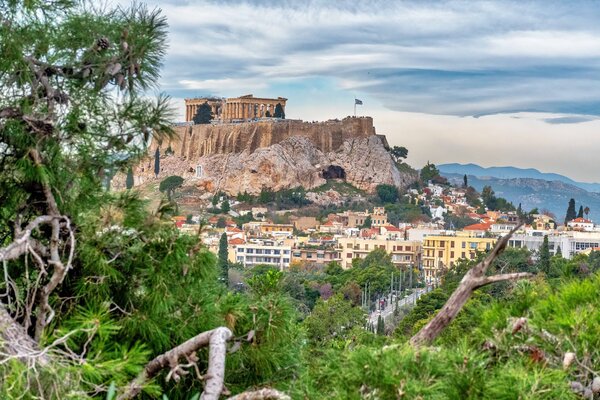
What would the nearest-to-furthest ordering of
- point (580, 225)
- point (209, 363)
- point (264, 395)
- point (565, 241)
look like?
point (264, 395)
point (209, 363)
point (565, 241)
point (580, 225)

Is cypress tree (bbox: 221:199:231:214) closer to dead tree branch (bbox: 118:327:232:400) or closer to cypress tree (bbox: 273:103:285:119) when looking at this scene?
cypress tree (bbox: 273:103:285:119)

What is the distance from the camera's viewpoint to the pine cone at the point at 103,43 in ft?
10.7

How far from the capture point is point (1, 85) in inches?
123

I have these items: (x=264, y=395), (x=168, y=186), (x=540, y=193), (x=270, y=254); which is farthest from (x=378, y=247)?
(x=540, y=193)

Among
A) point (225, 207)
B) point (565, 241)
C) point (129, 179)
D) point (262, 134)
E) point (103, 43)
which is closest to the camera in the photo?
point (103, 43)

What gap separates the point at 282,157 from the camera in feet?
308

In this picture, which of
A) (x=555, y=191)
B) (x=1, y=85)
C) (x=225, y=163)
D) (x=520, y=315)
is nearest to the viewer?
(x=520, y=315)

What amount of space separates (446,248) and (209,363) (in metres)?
62.6

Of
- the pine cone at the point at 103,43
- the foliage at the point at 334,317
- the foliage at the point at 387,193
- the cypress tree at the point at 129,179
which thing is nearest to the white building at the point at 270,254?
the foliage at the point at 387,193

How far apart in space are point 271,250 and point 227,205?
21.2 meters

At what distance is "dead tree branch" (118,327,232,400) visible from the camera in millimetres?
2422

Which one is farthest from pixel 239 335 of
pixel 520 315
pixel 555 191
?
pixel 555 191

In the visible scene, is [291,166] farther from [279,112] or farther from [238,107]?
[238,107]

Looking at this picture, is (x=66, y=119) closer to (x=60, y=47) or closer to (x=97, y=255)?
(x=60, y=47)
